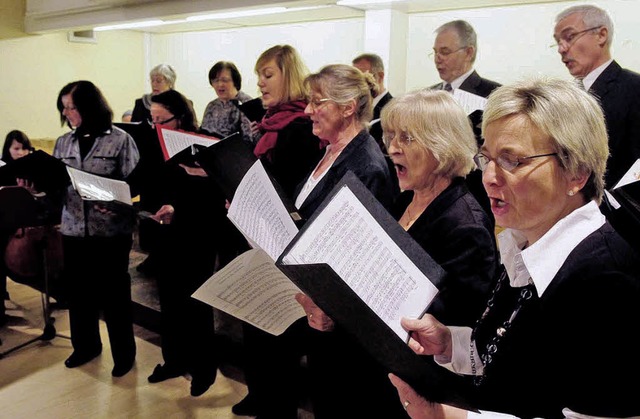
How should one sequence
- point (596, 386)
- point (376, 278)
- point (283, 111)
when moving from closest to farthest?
point (596, 386) → point (376, 278) → point (283, 111)

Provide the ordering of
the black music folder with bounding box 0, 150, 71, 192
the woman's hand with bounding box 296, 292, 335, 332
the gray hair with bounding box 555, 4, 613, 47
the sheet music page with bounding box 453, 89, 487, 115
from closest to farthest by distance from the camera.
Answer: the woman's hand with bounding box 296, 292, 335, 332 < the gray hair with bounding box 555, 4, 613, 47 < the sheet music page with bounding box 453, 89, 487, 115 < the black music folder with bounding box 0, 150, 71, 192

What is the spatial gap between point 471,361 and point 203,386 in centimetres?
214

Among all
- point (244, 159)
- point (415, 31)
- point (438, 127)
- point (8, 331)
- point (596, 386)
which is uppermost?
point (415, 31)

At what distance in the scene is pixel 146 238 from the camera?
528cm

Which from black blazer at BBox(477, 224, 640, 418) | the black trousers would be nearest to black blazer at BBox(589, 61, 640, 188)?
black blazer at BBox(477, 224, 640, 418)

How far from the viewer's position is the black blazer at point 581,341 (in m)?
0.87

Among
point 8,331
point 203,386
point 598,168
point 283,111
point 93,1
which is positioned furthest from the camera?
point 93,1

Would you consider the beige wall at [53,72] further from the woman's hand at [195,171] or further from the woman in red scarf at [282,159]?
the woman in red scarf at [282,159]

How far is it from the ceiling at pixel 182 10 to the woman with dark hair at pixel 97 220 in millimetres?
1536

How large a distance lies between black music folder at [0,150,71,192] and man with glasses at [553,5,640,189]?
7.44 ft

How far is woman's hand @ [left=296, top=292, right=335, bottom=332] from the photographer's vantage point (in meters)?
1.59

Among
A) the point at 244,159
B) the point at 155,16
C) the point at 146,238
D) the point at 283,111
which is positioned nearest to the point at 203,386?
the point at 283,111

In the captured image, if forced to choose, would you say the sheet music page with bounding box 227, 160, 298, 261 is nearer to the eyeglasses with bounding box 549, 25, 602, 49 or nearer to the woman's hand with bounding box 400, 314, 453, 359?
the woman's hand with bounding box 400, 314, 453, 359

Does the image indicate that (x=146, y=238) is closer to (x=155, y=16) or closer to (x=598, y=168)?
(x=155, y=16)
